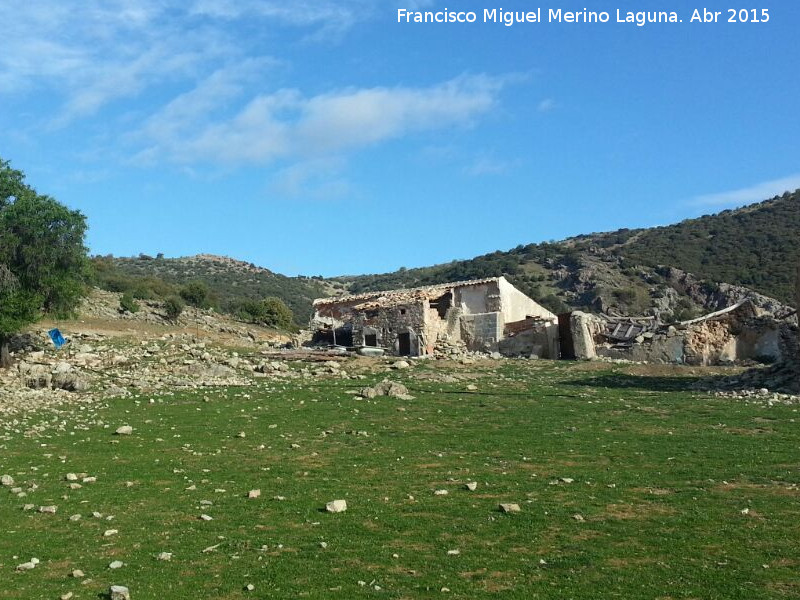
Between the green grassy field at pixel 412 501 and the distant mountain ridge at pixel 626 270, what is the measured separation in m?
48.9

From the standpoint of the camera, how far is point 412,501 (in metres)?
13.1

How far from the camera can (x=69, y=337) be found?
38.0 meters

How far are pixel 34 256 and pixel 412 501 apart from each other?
80.1 feet

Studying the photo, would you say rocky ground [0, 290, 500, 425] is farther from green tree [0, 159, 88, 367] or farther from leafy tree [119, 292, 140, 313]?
leafy tree [119, 292, 140, 313]

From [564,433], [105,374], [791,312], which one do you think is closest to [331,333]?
[105,374]

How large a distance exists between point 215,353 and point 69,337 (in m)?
7.58

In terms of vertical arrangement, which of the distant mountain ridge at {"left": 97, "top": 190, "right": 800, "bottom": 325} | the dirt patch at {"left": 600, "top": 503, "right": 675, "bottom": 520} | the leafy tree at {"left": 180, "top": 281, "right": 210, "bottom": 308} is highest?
the distant mountain ridge at {"left": 97, "top": 190, "right": 800, "bottom": 325}

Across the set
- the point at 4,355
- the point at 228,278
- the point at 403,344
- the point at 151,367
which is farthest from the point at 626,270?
the point at 4,355

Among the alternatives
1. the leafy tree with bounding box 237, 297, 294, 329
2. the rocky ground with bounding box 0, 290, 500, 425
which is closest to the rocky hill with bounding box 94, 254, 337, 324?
the leafy tree with bounding box 237, 297, 294, 329

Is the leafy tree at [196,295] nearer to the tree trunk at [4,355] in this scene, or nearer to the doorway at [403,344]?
the doorway at [403,344]

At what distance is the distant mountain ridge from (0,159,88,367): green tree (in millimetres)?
46902

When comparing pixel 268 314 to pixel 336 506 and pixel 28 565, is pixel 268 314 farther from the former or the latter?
pixel 28 565

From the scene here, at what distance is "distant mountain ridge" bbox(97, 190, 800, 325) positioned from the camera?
251ft

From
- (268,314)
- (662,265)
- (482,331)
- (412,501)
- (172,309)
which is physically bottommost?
(412,501)
